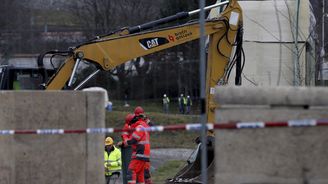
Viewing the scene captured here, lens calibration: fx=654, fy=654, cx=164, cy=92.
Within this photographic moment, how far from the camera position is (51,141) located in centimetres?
891

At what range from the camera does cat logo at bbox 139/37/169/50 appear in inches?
497

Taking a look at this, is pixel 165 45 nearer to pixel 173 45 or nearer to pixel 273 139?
pixel 173 45

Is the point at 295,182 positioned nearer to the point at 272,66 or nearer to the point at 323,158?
the point at 323,158

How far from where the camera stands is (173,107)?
65125 mm

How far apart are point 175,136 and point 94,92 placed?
22.4m

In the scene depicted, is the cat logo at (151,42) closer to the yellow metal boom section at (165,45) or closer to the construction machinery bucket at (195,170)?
the yellow metal boom section at (165,45)

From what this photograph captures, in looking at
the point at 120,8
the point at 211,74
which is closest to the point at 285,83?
the point at 211,74

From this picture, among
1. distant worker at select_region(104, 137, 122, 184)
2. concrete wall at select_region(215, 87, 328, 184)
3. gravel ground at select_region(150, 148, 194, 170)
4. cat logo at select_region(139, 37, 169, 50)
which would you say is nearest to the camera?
concrete wall at select_region(215, 87, 328, 184)

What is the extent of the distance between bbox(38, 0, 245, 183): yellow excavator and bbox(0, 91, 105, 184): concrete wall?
324cm

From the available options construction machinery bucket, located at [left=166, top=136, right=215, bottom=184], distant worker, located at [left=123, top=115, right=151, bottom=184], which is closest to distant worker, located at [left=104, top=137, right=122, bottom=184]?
distant worker, located at [left=123, top=115, right=151, bottom=184]

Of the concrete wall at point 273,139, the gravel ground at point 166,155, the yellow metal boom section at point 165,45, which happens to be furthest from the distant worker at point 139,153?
the gravel ground at point 166,155

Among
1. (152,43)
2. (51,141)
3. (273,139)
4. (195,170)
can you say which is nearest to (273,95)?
(273,139)

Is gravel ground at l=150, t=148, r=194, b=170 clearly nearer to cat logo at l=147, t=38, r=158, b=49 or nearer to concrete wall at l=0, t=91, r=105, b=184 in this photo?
cat logo at l=147, t=38, r=158, b=49

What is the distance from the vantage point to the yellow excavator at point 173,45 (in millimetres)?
12391
